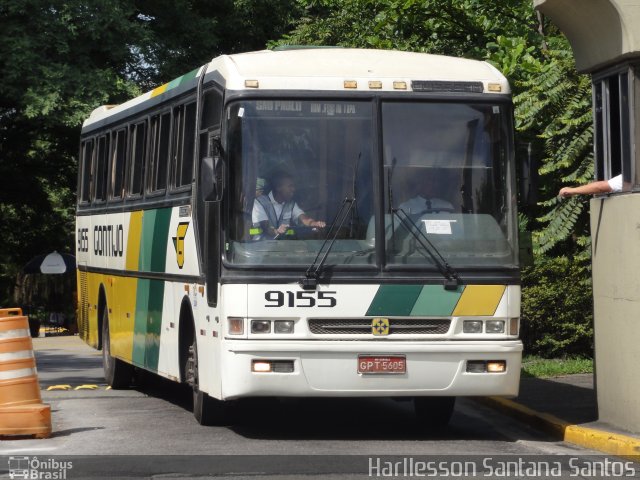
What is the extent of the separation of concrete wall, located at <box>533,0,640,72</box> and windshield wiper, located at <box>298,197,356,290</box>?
2.65 meters

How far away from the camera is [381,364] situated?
11781 mm

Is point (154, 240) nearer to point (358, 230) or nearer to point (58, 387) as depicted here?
point (58, 387)

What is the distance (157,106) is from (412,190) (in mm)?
4439

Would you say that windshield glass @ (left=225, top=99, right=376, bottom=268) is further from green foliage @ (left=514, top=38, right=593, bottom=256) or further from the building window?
green foliage @ (left=514, top=38, right=593, bottom=256)

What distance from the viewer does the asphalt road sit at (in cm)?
1071

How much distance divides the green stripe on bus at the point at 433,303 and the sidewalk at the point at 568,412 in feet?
5.29

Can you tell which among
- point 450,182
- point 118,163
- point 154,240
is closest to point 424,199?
point 450,182

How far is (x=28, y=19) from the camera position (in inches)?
1195

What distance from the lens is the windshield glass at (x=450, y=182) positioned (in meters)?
12.0

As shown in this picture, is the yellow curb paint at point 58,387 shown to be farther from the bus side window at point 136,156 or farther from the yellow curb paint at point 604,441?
the yellow curb paint at point 604,441

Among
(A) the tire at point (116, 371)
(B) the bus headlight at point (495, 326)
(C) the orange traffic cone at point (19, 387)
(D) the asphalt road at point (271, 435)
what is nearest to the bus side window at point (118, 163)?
(A) the tire at point (116, 371)

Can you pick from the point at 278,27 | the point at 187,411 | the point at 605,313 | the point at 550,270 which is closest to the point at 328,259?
the point at 605,313

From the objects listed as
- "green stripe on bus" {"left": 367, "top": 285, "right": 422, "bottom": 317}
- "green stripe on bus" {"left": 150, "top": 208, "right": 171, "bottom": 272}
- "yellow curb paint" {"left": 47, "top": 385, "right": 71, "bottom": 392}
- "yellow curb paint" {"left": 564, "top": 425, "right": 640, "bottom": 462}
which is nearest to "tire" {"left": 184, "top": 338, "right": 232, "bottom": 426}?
"green stripe on bus" {"left": 150, "top": 208, "right": 171, "bottom": 272}

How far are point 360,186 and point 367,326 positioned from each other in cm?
Result: 118
